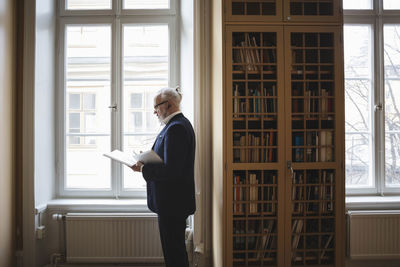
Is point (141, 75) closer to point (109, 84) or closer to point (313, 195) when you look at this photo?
point (109, 84)

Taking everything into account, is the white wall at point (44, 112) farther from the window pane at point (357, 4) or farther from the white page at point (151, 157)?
the window pane at point (357, 4)

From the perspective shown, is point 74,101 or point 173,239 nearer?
point 173,239

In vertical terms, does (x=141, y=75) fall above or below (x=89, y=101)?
above

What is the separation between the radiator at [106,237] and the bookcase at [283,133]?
0.94m

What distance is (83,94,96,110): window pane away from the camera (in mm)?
2898

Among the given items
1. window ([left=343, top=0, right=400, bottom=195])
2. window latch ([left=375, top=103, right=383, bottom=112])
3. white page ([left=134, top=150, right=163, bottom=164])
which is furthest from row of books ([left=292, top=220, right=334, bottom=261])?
window latch ([left=375, top=103, right=383, bottom=112])

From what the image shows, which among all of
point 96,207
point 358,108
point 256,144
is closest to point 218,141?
point 256,144

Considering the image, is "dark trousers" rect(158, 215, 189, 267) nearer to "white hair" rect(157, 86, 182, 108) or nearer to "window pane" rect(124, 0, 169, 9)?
"white hair" rect(157, 86, 182, 108)

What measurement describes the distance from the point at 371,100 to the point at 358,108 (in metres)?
0.15

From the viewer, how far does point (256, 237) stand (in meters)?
2.08

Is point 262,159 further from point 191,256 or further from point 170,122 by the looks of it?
point 191,256

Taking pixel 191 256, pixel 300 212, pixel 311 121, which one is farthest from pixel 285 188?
pixel 191 256

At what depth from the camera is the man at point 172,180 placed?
1881 mm

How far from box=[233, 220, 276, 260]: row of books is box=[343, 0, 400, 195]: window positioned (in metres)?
1.24
